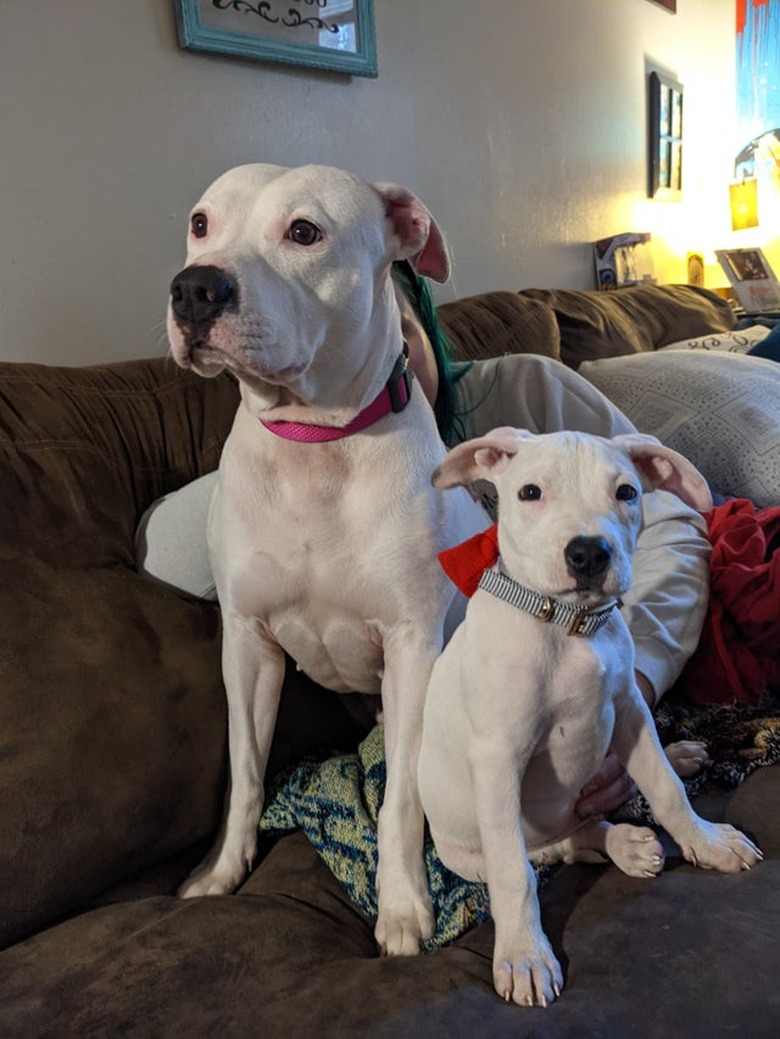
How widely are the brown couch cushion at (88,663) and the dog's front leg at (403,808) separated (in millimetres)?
274

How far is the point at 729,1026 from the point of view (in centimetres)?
78

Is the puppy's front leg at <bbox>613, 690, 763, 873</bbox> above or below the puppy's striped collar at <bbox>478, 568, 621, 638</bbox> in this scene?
below

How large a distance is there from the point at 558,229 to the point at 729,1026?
2.99 m

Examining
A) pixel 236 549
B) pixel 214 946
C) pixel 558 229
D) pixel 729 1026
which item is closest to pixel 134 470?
pixel 236 549

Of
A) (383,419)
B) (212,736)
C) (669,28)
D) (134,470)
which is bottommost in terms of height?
(212,736)

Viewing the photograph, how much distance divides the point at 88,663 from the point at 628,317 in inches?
88.2

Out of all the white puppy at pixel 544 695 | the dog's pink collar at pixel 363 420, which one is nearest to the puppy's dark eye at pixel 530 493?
the white puppy at pixel 544 695

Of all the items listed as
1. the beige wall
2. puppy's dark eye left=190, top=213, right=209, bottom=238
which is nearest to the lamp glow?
the beige wall

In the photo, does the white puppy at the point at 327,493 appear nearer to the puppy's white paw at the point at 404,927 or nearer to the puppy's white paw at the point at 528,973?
the puppy's white paw at the point at 404,927

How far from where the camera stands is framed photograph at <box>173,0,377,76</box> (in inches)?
76.8

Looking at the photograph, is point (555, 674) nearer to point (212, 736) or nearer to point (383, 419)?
point (383, 419)

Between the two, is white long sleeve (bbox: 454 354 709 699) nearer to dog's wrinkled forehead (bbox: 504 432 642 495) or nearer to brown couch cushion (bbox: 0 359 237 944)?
dog's wrinkled forehead (bbox: 504 432 642 495)

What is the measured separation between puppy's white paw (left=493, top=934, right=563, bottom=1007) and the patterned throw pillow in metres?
1.29

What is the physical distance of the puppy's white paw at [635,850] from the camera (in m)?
1.00
